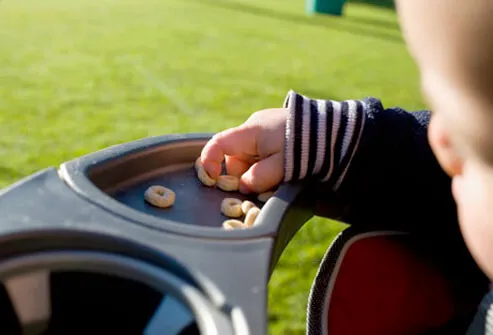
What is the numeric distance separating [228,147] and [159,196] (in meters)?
0.08

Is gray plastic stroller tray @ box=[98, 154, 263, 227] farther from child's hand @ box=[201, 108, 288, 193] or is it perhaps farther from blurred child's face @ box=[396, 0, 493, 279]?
blurred child's face @ box=[396, 0, 493, 279]

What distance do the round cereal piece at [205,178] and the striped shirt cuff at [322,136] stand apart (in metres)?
0.07

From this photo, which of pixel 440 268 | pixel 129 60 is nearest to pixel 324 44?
pixel 129 60

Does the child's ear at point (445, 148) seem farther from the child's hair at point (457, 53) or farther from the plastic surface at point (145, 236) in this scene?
the plastic surface at point (145, 236)

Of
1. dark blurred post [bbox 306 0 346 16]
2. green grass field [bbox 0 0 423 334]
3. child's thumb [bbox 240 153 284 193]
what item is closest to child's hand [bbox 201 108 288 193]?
child's thumb [bbox 240 153 284 193]

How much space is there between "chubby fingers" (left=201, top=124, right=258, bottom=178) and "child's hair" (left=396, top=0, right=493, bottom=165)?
0.75ft

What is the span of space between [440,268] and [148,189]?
0.29m

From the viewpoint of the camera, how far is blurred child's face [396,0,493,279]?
1.24 ft

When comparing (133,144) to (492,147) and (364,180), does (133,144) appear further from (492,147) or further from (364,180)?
(492,147)

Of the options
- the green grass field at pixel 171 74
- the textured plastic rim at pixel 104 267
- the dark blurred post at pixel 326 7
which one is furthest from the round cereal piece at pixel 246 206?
the dark blurred post at pixel 326 7

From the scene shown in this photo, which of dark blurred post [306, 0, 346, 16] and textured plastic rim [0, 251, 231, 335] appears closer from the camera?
textured plastic rim [0, 251, 231, 335]

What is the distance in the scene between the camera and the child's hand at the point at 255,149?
0.62m

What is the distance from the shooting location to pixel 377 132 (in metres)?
0.66

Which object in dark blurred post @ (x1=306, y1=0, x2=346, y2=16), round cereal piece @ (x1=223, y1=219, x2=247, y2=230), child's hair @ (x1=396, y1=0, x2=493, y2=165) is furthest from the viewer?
dark blurred post @ (x1=306, y1=0, x2=346, y2=16)
